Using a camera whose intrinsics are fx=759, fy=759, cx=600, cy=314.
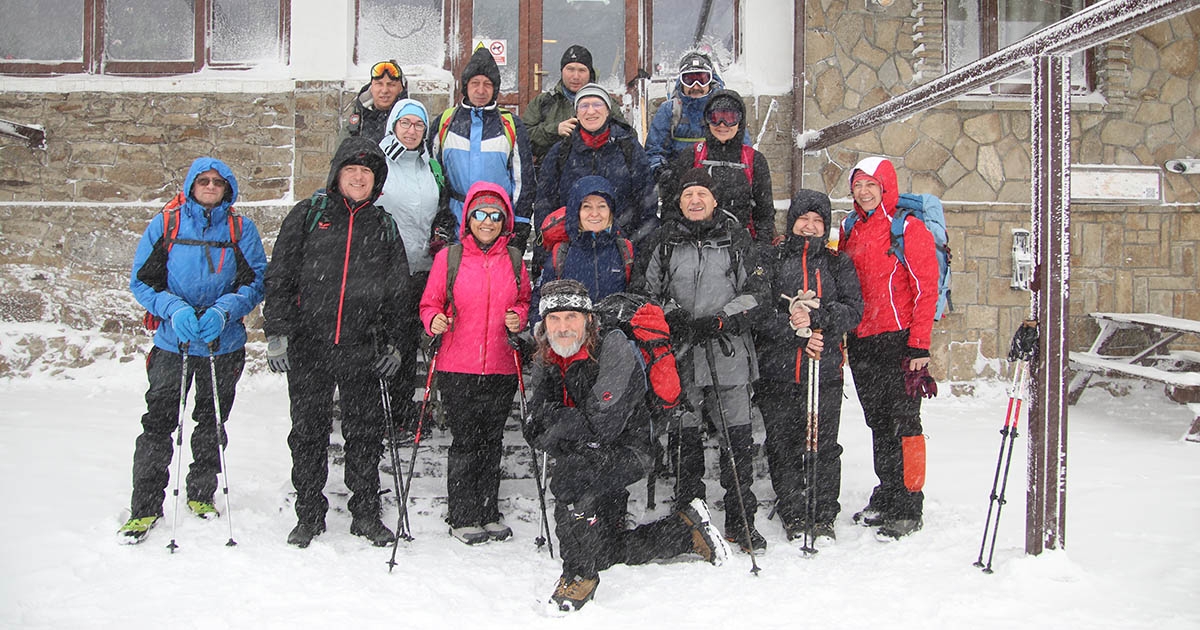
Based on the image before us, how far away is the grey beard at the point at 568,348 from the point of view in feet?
11.3

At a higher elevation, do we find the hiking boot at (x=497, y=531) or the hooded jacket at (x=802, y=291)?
the hooded jacket at (x=802, y=291)

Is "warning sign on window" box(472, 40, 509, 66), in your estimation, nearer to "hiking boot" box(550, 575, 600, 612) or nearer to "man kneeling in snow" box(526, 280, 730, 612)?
"man kneeling in snow" box(526, 280, 730, 612)

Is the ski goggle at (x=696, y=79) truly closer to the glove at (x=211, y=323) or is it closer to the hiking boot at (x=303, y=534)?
the glove at (x=211, y=323)

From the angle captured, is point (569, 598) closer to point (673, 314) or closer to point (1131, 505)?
point (673, 314)

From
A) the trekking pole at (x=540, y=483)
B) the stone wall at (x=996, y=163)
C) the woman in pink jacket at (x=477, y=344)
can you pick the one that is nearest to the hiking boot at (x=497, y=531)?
the woman in pink jacket at (x=477, y=344)

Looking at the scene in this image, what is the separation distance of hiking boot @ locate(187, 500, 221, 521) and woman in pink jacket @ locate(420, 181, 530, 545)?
1204mm

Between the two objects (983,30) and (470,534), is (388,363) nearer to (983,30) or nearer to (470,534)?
(470,534)

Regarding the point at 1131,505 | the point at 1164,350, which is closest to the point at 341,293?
the point at 1131,505

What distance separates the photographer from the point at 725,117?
430cm

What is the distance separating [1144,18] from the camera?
2850 mm

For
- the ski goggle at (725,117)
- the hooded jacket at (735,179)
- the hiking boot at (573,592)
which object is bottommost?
the hiking boot at (573,592)

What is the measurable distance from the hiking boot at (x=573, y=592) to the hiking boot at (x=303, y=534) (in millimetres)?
1292

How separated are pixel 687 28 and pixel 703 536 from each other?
5.33m

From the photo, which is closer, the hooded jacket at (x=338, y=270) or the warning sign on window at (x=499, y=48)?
the hooded jacket at (x=338, y=270)
